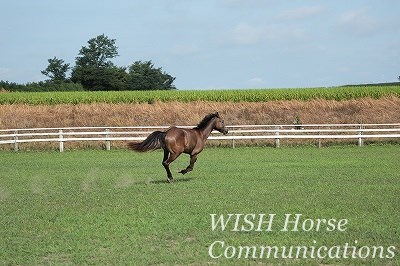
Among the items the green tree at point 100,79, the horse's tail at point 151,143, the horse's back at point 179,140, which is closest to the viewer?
the horse's tail at point 151,143

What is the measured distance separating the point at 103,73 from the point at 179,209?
81.6 m

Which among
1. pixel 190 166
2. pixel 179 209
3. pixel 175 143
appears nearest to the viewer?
pixel 179 209

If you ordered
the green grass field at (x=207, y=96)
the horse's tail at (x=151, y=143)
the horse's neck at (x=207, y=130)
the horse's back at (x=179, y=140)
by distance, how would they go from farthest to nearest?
1. the green grass field at (x=207, y=96)
2. the horse's neck at (x=207, y=130)
3. the horse's back at (x=179, y=140)
4. the horse's tail at (x=151, y=143)

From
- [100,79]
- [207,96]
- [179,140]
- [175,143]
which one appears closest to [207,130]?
[179,140]

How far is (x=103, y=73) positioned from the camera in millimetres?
91500

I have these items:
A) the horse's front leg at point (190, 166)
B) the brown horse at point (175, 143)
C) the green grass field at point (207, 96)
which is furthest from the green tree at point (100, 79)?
the horse's front leg at point (190, 166)

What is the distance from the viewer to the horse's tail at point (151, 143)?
15578 mm

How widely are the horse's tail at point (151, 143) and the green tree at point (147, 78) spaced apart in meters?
81.0

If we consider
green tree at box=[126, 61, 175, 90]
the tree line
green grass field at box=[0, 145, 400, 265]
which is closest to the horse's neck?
green grass field at box=[0, 145, 400, 265]

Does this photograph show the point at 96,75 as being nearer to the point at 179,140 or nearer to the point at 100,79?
the point at 100,79

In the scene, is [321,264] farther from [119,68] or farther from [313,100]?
[119,68]

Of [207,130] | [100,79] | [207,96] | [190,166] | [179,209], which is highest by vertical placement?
[100,79]

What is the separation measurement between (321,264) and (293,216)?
9.56ft

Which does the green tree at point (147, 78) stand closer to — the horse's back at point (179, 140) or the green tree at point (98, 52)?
the green tree at point (98, 52)
